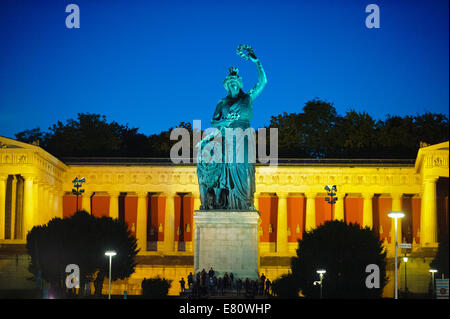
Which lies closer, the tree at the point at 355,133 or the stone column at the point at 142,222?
the stone column at the point at 142,222

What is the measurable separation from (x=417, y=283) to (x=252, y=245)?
133ft

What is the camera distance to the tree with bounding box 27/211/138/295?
68562mm

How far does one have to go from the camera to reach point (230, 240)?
41.1 m

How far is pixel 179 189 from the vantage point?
4227 inches

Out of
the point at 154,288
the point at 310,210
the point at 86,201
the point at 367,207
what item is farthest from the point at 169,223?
the point at 154,288

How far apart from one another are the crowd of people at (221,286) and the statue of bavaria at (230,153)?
307 centimetres

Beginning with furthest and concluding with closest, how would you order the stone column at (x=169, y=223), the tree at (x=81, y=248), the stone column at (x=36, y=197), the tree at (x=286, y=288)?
the stone column at (x=169, y=223) < the stone column at (x=36, y=197) < the tree at (x=81, y=248) < the tree at (x=286, y=288)

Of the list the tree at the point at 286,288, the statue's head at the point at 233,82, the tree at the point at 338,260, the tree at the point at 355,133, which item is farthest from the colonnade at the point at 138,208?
the statue's head at the point at 233,82

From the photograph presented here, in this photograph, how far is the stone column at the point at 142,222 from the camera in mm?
105438

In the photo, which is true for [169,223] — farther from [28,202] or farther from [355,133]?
[355,133]

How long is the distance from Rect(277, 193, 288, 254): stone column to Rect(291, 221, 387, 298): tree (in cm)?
3700

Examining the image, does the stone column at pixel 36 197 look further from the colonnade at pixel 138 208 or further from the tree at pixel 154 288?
the tree at pixel 154 288

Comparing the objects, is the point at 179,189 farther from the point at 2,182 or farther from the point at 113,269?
the point at 113,269
